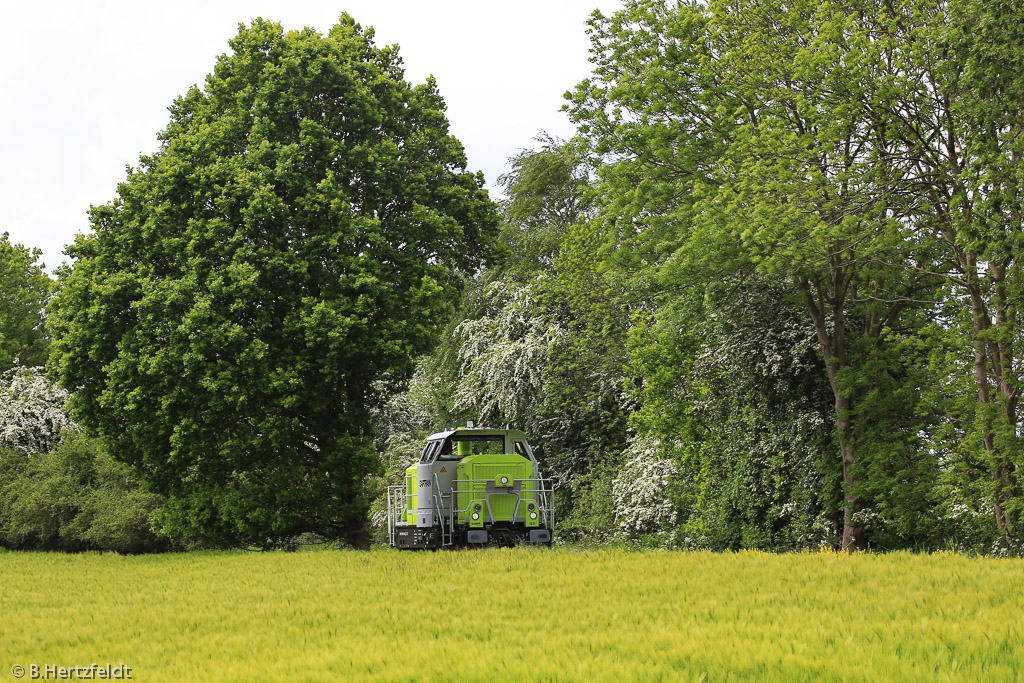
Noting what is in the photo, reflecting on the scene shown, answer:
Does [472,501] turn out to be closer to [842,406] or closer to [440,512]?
[440,512]

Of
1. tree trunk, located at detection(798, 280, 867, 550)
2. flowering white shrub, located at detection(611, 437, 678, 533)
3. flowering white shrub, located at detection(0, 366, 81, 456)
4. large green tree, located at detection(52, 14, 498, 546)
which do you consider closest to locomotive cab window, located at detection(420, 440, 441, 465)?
large green tree, located at detection(52, 14, 498, 546)

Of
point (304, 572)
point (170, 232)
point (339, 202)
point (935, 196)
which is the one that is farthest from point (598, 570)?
point (170, 232)

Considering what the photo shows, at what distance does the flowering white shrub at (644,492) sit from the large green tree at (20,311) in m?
29.3

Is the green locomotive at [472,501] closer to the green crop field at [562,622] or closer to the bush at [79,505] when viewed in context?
the green crop field at [562,622]

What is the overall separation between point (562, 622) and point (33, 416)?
35060 mm

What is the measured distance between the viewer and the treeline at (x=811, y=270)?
1578 cm

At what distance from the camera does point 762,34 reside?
19.1 meters

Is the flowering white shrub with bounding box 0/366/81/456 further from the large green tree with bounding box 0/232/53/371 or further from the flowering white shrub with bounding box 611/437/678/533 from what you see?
the flowering white shrub with bounding box 611/437/678/533

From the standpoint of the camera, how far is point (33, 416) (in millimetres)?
37031

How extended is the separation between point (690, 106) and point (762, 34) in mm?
2507

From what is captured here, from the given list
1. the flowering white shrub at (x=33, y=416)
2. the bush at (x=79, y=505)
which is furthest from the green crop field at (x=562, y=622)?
the flowering white shrub at (x=33, y=416)

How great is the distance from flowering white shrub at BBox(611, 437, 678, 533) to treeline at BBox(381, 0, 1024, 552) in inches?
2.9

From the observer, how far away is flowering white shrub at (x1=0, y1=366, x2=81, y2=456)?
3653cm

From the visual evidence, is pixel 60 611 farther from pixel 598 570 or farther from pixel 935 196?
pixel 935 196
